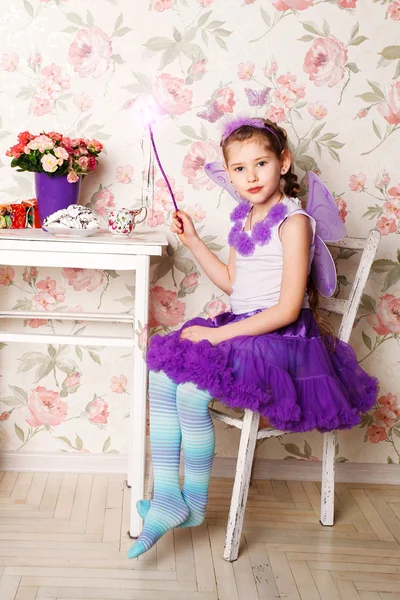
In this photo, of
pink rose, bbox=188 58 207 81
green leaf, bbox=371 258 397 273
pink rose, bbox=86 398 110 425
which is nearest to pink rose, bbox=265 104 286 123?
pink rose, bbox=188 58 207 81

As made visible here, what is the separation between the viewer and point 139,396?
6.04ft

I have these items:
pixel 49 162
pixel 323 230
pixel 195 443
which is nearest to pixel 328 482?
pixel 195 443

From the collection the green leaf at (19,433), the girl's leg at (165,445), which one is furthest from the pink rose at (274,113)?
the green leaf at (19,433)

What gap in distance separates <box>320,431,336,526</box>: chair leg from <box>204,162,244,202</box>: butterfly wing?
75cm

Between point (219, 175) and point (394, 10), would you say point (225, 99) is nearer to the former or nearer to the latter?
point (219, 175)

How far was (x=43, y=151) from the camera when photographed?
1.90 meters

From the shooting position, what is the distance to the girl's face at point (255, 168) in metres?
1.83

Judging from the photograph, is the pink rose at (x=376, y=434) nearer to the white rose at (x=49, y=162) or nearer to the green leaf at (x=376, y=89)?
the green leaf at (x=376, y=89)

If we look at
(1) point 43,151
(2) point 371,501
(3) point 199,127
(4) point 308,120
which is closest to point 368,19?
(4) point 308,120

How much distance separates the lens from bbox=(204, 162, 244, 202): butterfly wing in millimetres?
2018

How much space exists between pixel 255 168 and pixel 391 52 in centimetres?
64

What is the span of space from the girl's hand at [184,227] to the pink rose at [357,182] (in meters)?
0.54

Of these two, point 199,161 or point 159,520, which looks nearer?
point 159,520

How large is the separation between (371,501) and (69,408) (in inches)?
38.1
